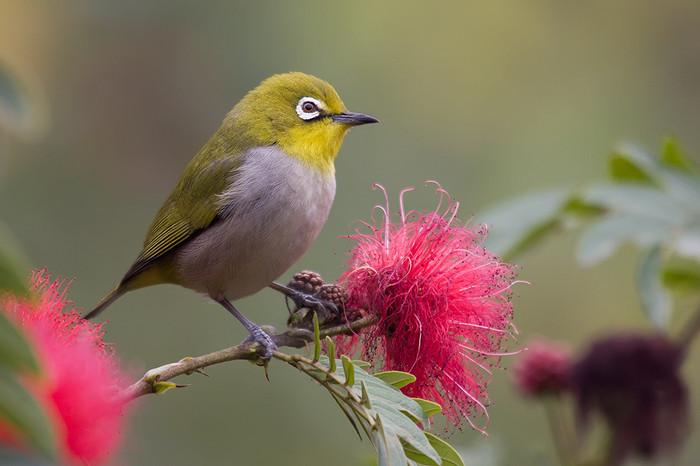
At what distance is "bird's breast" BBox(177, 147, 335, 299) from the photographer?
450 centimetres

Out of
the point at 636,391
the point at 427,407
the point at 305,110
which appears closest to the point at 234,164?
the point at 305,110

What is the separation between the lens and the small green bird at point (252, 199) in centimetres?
453

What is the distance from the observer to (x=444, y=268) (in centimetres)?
311

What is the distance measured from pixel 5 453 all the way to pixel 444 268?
2081 millimetres

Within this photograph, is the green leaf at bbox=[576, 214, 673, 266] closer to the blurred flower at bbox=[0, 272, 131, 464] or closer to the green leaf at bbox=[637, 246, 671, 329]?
the green leaf at bbox=[637, 246, 671, 329]

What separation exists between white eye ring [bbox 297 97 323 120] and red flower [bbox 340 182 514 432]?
1.86 metres

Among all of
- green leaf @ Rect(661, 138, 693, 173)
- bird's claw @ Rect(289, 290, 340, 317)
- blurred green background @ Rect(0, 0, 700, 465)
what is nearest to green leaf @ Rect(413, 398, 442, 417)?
bird's claw @ Rect(289, 290, 340, 317)

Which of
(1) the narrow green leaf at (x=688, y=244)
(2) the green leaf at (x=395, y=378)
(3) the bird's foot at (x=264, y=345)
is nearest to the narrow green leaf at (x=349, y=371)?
(2) the green leaf at (x=395, y=378)

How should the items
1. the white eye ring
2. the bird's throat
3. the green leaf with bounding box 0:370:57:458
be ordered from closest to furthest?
the green leaf with bounding box 0:370:57:458 < the bird's throat < the white eye ring

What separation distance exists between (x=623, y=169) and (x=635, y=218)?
0.38m

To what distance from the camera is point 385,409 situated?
244 cm

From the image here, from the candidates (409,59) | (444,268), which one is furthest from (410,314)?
(409,59)

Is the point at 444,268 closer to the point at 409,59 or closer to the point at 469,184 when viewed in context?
the point at 469,184

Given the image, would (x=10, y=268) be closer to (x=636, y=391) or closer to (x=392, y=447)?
(x=392, y=447)
